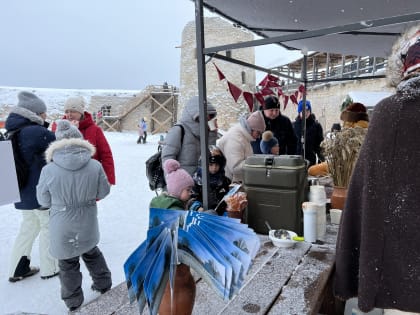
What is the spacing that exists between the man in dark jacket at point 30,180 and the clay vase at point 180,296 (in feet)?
7.54

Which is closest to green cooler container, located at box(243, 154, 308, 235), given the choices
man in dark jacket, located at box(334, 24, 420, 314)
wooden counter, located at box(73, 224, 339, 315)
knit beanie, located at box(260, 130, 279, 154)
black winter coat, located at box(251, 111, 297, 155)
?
wooden counter, located at box(73, 224, 339, 315)

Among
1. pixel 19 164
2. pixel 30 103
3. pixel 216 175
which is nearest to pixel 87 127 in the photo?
pixel 30 103

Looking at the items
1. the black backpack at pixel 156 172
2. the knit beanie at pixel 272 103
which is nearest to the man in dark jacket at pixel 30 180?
the black backpack at pixel 156 172

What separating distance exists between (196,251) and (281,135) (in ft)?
11.0

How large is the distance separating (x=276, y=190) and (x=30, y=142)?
214 cm

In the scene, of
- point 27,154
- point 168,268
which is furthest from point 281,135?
point 168,268

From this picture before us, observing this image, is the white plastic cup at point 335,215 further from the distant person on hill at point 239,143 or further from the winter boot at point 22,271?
the winter boot at point 22,271

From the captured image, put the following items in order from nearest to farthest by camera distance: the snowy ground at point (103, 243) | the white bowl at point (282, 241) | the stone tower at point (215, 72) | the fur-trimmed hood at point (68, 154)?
the white bowl at point (282, 241), the fur-trimmed hood at point (68, 154), the snowy ground at point (103, 243), the stone tower at point (215, 72)

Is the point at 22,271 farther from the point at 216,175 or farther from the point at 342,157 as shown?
the point at 342,157

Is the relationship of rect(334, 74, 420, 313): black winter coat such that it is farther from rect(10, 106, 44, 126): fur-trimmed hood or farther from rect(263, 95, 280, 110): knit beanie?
rect(263, 95, 280, 110): knit beanie

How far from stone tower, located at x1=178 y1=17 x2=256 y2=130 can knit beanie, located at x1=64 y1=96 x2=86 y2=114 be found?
61.4 feet

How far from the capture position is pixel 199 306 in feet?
3.34

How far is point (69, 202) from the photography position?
224 centimetres

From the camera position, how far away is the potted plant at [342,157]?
1679mm
